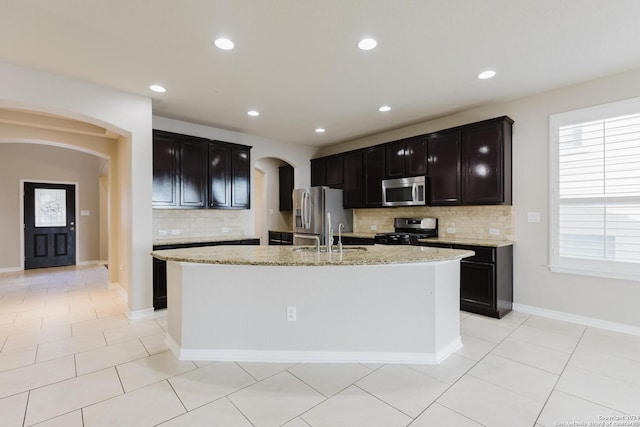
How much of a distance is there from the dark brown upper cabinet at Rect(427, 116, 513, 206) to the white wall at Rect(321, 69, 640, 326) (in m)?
0.19

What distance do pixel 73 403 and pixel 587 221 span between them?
16.1 ft

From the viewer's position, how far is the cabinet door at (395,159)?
482cm

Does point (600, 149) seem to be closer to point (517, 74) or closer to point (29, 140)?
point (517, 74)

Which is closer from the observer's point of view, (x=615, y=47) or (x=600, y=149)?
(x=615, y=47)

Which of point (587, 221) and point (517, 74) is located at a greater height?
point (517, 74)

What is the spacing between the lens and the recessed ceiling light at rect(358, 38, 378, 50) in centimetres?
254

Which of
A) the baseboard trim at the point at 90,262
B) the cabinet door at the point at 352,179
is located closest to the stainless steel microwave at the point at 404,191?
the cabinet door at the point at 352,179

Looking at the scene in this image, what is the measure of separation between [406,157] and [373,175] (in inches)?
27.3

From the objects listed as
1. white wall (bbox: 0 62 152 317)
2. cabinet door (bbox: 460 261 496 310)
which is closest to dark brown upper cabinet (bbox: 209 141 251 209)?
white wall (bbox: 0 62 152 317)

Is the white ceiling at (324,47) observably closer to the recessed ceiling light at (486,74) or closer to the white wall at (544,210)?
the recessed ceiling light at (486,74)

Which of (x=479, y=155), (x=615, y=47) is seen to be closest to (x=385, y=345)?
(x=479, y=155)

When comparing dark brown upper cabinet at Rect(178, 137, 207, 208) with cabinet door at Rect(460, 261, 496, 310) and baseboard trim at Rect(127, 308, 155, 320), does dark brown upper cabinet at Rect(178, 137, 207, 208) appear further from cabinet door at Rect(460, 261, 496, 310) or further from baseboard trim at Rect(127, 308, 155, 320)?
cabinet door at Rect(460, 261, 496, 310)

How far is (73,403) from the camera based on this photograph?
6.59ft

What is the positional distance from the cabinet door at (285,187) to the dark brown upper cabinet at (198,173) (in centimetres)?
149
